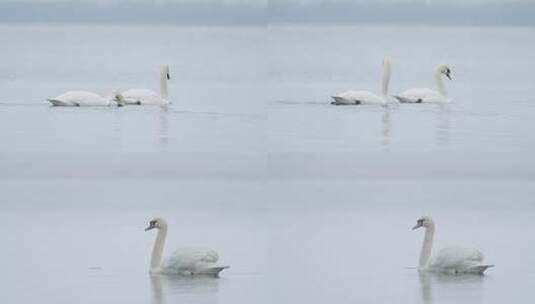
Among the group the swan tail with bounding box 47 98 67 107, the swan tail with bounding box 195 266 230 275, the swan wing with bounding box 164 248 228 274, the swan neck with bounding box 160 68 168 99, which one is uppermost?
the swan neck with bounding box 160 68 168 99

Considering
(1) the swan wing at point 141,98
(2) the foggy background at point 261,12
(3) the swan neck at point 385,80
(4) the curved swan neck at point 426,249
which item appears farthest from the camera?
(2) the foggy background at point 261,12

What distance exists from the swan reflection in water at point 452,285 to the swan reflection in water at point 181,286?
2.58 feet

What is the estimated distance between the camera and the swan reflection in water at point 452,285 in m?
6.34

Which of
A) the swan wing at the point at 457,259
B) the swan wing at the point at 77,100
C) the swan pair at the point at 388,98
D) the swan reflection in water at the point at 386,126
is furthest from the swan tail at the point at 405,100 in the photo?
the swan wing at the point at 457,259

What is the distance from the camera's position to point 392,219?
27.5ft

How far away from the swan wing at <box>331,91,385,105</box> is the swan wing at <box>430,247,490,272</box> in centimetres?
557

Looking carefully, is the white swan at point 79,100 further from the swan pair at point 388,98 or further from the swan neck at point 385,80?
the swan neck at point 385,80

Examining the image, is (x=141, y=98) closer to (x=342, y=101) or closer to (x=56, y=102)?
(x=56, y=102)

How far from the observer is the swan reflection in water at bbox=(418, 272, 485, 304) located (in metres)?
6.34

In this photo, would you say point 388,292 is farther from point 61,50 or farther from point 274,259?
point 61,50

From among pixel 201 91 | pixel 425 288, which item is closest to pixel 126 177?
pixel 425 288

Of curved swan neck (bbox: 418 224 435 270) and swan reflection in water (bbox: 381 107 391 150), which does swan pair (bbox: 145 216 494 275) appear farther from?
swan reflection in water (bbox: 381 107 391 150)

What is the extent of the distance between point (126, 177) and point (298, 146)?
131 centimetres

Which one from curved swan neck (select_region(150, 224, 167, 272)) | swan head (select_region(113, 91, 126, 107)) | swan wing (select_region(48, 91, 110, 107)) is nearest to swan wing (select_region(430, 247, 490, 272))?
curved swan neck (select_region(150, 224, 167, 272))
